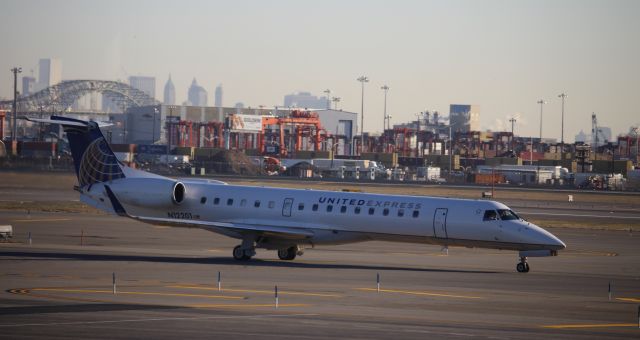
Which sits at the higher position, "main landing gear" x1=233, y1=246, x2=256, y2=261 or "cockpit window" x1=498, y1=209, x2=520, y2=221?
"cockpit window" x1=498, y1=209, x2=520, y2=221

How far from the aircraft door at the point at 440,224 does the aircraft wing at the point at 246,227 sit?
4.85 meters

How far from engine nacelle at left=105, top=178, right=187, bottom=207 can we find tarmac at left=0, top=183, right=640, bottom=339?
222cm

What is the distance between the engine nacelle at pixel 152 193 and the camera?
4175 cm

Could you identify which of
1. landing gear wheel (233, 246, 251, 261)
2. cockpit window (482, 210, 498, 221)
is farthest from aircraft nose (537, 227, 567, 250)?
landing gear wheel (233, 246, 251, 261)

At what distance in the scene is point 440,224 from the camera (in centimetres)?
3731

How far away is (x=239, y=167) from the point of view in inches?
5640

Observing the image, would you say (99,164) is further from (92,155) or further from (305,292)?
(305,292)

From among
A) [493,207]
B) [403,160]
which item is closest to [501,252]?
[493,207]

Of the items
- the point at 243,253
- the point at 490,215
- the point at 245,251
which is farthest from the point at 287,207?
the point at 490,215

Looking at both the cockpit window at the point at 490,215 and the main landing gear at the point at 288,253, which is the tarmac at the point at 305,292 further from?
the cockpit window at the point at 490,215

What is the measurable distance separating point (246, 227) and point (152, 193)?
4.96m

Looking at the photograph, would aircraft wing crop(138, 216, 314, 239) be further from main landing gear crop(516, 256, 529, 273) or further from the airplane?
main landing gear crop(516, 256, 529, 273)

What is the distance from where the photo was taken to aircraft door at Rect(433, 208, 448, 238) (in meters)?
37.3

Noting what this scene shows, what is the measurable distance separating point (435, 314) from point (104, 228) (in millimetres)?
32452
